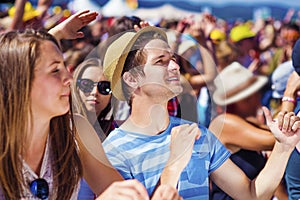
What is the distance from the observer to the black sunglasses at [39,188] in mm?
1890

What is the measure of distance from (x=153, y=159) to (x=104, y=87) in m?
0.36

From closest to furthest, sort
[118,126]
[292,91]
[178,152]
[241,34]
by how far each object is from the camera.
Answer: [178,152], [118,126], [292,91], [241,34]

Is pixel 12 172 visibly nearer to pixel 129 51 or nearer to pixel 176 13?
pixel 129 51

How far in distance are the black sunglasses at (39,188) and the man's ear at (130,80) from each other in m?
0.41

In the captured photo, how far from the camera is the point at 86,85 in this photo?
2.61 metres

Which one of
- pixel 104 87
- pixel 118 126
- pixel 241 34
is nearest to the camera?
pixel 118 126

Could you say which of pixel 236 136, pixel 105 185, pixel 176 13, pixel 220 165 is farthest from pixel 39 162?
pixel 176 13

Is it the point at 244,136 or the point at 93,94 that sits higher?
the point at 93,94

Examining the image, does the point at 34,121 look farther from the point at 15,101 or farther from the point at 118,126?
the point at 118,126

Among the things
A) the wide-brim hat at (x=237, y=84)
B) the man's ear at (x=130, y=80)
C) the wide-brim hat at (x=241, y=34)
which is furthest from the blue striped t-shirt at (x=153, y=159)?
the wide-brim hat at (x=241, y=34)

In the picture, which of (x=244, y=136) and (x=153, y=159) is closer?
(x=153, y=159)

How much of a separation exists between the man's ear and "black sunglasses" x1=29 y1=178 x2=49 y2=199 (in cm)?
41

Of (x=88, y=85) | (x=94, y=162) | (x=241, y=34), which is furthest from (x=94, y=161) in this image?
(x=241, y=34)

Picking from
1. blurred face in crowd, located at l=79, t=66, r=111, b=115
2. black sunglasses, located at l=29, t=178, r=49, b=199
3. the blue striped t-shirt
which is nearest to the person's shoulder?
the blue striped t-shirt
